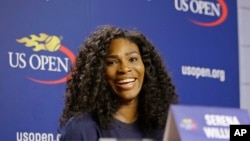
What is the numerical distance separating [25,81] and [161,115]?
54.8 inches

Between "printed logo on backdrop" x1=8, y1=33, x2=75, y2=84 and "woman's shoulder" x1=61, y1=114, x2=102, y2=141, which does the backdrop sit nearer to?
"printed logo on backdrop" x1=8, y1=33, x2=75, y2=84

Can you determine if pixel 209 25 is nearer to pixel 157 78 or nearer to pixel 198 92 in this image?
pixel 198 92

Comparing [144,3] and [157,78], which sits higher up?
[144,3]

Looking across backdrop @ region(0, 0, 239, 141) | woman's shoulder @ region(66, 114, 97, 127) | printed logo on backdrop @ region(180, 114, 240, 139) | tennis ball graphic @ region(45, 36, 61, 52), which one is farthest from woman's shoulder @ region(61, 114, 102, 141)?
tennis ball graphic @ region(45, 36, 61, 52)

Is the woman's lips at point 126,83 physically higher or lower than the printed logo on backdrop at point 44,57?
lower

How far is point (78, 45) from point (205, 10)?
101 centimetres

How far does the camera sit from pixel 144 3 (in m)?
3.62

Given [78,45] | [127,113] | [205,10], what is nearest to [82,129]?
[127,113]

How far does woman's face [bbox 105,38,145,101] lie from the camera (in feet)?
5.94

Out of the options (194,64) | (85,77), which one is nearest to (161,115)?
(85,77)

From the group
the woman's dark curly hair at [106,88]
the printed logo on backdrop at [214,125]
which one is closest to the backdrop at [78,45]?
the woman's dark curly hair at [106,88]

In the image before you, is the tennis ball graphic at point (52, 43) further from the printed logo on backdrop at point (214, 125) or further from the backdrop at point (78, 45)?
the printed logo on backdrop at point (214, 125)

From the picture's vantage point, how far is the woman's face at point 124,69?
1811 mm

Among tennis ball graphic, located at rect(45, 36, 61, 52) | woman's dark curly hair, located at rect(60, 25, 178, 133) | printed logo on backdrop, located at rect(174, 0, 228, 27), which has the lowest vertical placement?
woman's dark curly hair, located at rect(60, 25, 178, 133)
